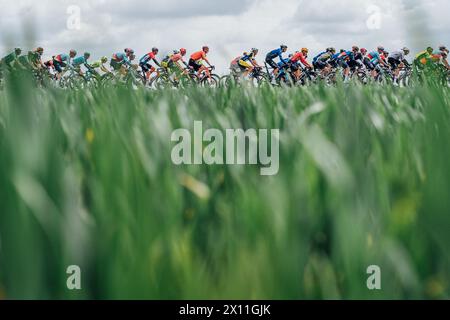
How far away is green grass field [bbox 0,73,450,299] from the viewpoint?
25.7 inches

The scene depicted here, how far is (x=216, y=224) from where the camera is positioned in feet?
2.95

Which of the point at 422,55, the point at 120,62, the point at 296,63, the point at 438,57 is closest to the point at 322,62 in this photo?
the point at 296,63

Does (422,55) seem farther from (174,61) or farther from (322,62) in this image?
(322,62)

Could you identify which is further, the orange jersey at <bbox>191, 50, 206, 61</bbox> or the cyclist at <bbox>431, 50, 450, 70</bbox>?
the orange jersey at <bbox>191, 50, 206, 61</bbox>

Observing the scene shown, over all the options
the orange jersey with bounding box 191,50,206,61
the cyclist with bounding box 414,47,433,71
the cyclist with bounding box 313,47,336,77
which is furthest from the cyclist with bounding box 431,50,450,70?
the cyclist with bounding box 313,47,336,77

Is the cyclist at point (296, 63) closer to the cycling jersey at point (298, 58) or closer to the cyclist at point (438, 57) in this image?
the cycling jersey at point (298, 58)

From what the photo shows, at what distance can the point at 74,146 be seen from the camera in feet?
4.01

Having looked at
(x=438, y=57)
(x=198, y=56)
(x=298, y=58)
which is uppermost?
(x=298, y=58)

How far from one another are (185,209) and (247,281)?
294 millimetres

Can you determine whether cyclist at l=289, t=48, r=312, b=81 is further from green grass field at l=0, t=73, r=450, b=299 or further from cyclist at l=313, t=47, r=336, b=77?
green grass field at l=0, t=73, r=450, b=299

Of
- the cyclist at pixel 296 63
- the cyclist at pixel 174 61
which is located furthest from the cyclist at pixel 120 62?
the cyclist at pixel 296 63

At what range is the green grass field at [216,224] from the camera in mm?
652

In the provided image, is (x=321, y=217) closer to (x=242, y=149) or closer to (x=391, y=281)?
(x=391, y=281)
